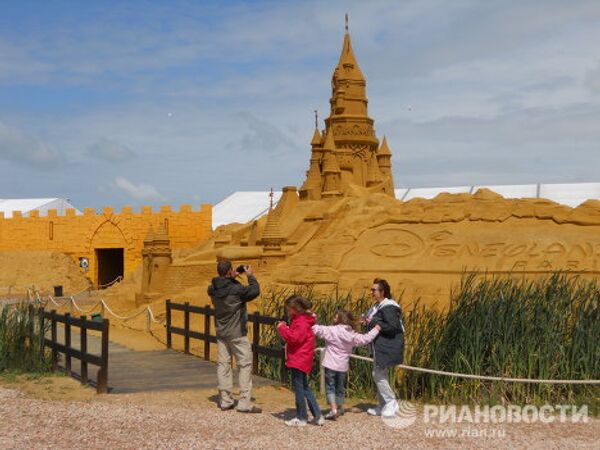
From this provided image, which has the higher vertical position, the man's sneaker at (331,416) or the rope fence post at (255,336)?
the rope fence post at (255,336)

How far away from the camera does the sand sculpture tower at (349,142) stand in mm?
30984

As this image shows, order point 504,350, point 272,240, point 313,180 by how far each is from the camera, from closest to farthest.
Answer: point 504,350 < point 272,240 < point 313,180

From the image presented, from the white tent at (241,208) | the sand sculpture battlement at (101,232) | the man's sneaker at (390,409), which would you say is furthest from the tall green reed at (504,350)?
the white tent at (241,208)

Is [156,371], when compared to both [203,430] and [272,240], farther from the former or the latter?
[272,240]

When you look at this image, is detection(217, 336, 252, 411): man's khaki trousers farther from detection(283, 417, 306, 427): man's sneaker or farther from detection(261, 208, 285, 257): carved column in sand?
detection(261, 208, 285, 257): carved column in sand

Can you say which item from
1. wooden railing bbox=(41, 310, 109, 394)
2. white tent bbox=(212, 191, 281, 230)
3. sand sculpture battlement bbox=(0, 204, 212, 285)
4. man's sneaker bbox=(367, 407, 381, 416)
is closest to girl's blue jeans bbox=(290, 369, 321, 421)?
man's sneaker bbox=(367, 407, 381, 416)

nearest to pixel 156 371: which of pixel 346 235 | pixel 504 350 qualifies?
pixel 504 350

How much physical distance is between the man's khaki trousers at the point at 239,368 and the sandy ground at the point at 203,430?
185 millimetres

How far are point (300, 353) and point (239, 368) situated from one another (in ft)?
3.27

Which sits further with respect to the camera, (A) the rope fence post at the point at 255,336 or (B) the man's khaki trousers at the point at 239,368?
(A) the rope fence post at the point at 255,336

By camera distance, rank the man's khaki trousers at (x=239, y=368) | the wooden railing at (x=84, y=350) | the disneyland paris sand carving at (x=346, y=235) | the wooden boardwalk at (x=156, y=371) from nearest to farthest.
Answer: the man's khaki trousers at (x=239, y=368) < the wooden railing at (x=84, y=350) < the wooden boardwalk at (x=156, y=371) < the disneyland paris sand carving at (x=346, y=235)

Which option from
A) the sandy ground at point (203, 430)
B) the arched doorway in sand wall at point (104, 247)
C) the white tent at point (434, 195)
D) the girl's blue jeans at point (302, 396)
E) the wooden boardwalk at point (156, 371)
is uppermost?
the white tent at point (434, 195)

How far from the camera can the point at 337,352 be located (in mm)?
7441

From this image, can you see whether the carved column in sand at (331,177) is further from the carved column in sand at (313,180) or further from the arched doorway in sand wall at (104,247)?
the arched doorway in sand wall at (104,247)
